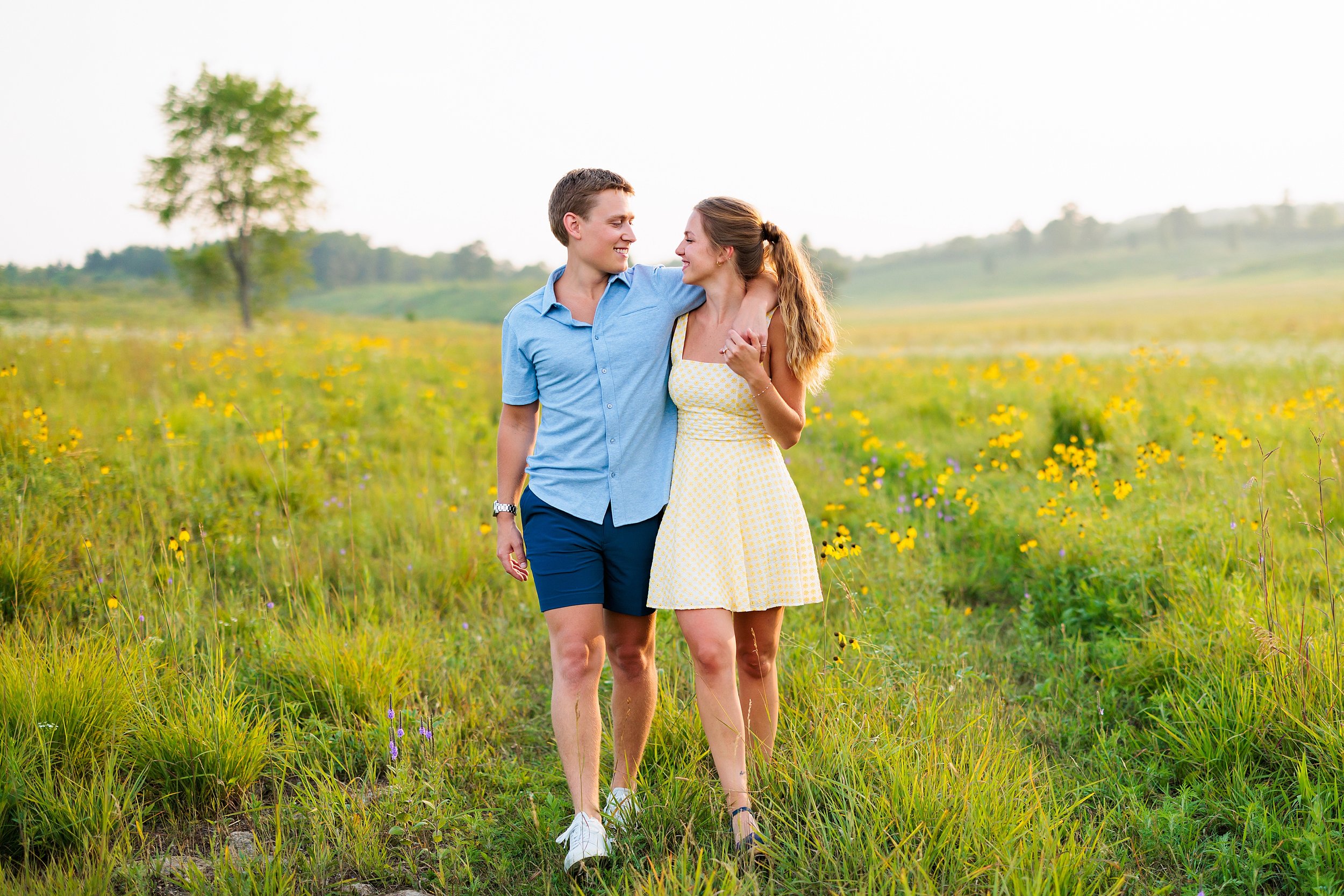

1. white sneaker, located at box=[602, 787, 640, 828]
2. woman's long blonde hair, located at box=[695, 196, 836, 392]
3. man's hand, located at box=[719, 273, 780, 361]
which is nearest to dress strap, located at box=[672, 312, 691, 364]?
man's hand, located at box=[719, 273, 780, 361]

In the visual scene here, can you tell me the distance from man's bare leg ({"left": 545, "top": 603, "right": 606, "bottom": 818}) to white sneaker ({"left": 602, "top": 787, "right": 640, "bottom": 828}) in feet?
0.19

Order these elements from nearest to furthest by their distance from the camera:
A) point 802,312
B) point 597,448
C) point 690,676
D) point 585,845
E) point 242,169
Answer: point 585,845
point 802,312
point 597,448
point 690,676
point 242,169

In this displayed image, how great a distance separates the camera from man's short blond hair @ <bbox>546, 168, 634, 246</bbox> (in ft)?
10.0

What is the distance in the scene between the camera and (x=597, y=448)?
301 centimetres

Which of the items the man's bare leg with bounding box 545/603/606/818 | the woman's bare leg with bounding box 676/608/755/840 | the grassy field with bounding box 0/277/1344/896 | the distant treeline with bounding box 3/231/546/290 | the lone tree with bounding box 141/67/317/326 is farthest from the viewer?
the distant treeline with bounding box 3/231/546/290

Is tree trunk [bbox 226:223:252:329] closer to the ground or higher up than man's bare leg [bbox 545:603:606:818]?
higher up

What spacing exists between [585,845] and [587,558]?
0.92m

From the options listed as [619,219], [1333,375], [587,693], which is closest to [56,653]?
[587,693]

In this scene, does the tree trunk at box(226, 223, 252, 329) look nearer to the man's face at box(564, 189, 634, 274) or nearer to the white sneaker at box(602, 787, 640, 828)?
the man's face at box(564, 189, 634, 274)

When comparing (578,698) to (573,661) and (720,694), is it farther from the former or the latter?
(720,694)

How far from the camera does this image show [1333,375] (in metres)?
9.67

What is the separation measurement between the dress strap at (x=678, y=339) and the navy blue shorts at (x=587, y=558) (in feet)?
1.88

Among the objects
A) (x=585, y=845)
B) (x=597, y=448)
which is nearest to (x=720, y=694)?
(x=585, y=845)

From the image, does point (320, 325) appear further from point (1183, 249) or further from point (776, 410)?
point (1183, 249)
